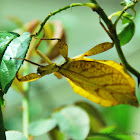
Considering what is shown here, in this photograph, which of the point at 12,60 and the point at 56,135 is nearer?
the point at 12,60

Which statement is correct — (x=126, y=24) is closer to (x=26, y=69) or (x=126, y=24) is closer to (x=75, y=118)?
(x=75, y=118)

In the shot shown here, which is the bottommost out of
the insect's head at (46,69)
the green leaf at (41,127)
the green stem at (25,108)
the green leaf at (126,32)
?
the green leaf at (41,127)

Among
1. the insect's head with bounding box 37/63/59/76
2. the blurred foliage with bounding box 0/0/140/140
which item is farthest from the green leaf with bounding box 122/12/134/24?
the insect's head with bounding box 37/63/59/76

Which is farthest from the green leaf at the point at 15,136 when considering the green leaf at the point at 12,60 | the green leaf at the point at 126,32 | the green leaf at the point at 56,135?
the green leaf at the point at 56,135

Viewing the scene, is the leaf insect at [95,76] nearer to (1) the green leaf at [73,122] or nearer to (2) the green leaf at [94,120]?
(1) the green leaf at [73,122]

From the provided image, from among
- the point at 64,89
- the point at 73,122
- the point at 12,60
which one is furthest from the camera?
the point at 64,89

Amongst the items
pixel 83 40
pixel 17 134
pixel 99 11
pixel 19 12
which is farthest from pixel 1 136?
pixel 19 12

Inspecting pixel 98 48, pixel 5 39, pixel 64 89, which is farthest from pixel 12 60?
pixel 64 89

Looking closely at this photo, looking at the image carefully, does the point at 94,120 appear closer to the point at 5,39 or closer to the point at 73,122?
the point at 73,122
